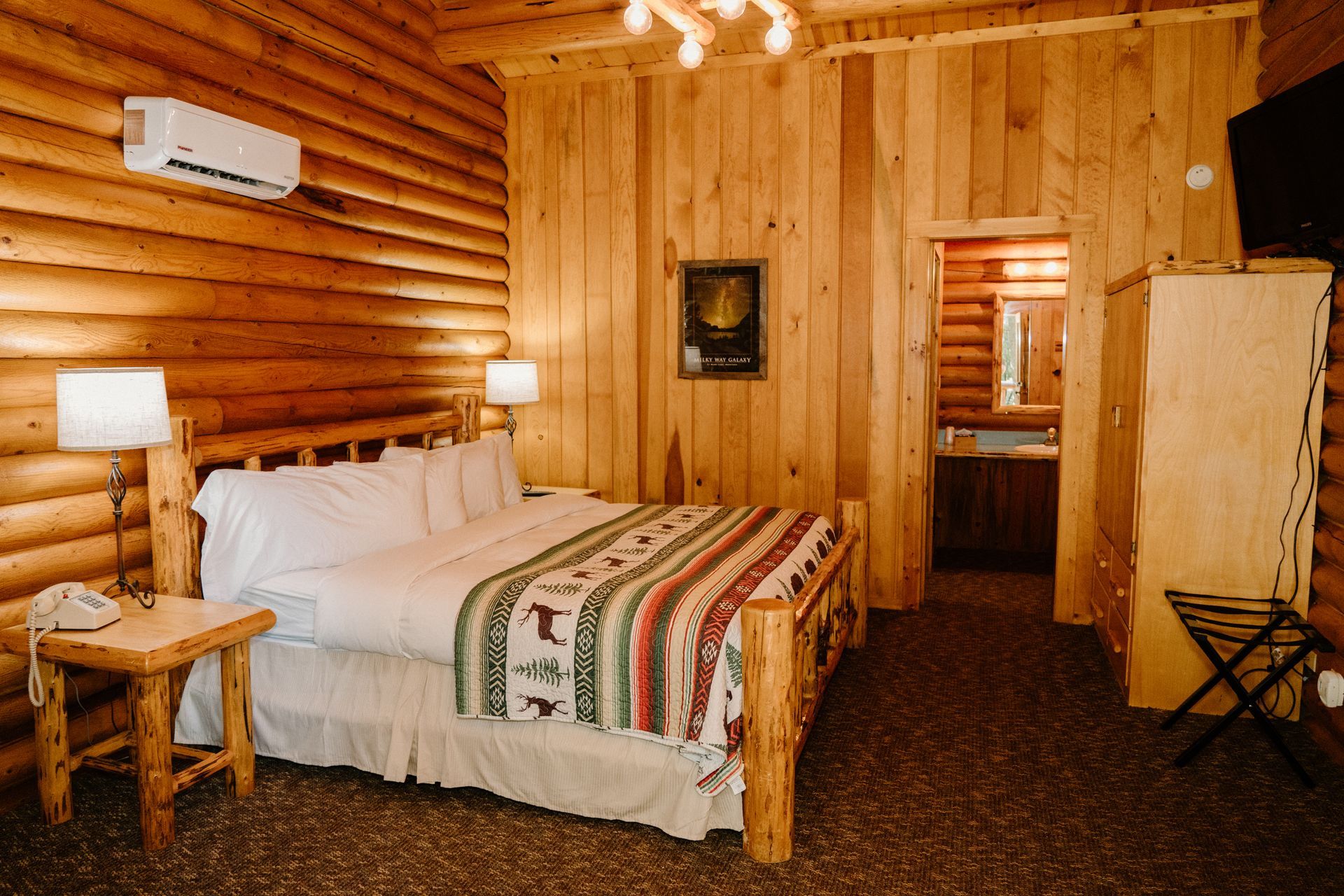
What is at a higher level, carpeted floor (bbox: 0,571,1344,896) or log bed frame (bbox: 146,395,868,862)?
log bed frame (bbox: 146,395,868,862)

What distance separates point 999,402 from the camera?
22.8ft

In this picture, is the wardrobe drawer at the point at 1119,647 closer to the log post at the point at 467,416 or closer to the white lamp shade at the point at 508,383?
the white lamp shade at the point at 508,383

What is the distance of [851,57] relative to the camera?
5.16m

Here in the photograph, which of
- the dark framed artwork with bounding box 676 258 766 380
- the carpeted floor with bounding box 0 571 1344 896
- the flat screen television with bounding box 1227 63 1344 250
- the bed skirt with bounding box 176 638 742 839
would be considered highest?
the flat screen television with bounding box 1227 63 1344 250

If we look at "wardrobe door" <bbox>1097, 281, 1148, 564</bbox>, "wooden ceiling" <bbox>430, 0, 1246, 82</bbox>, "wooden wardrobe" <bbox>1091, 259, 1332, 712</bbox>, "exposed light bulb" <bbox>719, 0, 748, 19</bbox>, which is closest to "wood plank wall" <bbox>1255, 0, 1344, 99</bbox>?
"wooden ceiling" <bbox>430, 0, 1246, 82</bbox>

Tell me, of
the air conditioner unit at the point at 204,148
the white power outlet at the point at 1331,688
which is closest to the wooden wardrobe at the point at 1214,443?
the white power outlet at the point at 1331,688

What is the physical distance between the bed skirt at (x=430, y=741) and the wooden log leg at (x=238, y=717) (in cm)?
21

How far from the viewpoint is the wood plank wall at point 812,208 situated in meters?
4.73

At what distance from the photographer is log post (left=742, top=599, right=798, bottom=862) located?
104 inches

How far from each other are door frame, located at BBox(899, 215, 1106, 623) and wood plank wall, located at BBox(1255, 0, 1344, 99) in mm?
987

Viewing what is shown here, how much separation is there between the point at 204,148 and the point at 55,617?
169 cm

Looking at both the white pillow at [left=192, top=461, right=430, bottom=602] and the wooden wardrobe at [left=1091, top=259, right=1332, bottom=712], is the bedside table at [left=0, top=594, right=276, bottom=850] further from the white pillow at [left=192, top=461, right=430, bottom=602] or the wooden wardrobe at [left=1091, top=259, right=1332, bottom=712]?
the wooden wardrobe at [left=1091, top=259, right=1332, bottom=712]

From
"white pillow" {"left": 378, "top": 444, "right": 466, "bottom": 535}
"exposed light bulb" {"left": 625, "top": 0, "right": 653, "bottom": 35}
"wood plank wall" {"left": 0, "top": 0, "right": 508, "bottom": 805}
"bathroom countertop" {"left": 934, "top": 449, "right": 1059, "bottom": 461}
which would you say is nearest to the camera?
"wood plank wall" {"left": 0, "top": 0, "right": 508, "bottom": 805}

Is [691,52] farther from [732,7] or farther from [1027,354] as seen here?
[1027,354]
